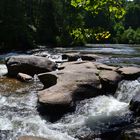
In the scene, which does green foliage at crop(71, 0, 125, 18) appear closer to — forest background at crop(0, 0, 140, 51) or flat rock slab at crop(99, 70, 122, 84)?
flat rock slab at crop(99, 70, 122, 84)

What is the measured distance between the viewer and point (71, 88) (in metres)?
12.1

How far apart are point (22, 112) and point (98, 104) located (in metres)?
2.91

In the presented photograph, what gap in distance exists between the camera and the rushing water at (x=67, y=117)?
9429mm

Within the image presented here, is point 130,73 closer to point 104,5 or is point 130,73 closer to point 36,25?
point 104,5

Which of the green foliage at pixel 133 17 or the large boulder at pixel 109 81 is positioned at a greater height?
the large boulder at pixel 109 81

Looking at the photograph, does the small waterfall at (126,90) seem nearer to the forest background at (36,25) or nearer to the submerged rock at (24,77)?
the submerged rock at (24,77)

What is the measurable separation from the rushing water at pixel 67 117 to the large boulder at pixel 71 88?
36cm

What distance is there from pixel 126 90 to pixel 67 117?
13.3ft

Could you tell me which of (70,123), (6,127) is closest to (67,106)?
(70,123)

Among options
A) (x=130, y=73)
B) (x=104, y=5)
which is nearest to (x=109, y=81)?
(x=130, y=73)

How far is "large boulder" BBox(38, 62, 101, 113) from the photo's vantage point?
36.1ft

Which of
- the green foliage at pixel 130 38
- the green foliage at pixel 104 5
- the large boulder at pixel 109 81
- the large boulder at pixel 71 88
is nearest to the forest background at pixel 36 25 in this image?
the green foliage at pixel 130 38

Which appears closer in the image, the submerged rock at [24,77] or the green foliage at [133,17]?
→ the submerged rock at [24,77]

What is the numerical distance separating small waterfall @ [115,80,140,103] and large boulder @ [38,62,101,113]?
109 cm
